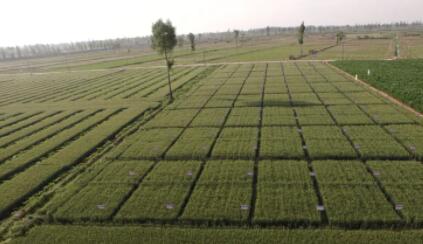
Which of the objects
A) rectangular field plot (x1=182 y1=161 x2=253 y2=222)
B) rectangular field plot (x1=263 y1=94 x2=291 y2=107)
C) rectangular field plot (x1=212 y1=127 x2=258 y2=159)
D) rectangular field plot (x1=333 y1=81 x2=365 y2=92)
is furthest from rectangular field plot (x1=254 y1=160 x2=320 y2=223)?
rectangular field plot (x1=333 y1=81 x2=365 y2=92)

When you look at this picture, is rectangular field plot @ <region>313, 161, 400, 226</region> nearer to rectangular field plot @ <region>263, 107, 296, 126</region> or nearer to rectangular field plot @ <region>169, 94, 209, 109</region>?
rectangular field plot @ <region>263, 107, 296, 126</region>

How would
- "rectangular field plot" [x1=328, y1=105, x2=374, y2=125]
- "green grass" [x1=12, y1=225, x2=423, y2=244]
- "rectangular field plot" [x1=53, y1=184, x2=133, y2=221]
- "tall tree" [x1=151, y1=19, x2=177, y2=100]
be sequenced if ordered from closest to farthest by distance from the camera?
"green grass" [x1=12, y1=225, x2=423, y2=244] < "rectangular field plot" [x1=53, y1=184, x2=133, y2=221] < "rectangular field plot" [x1=328, y1=105, x2=374, y2=125] < "tall tree" [x1=151, y1=19, x2=177, y2=100]

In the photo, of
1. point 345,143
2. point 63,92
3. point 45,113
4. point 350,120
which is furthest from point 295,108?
point 63,92

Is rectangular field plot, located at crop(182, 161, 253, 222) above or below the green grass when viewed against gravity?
above

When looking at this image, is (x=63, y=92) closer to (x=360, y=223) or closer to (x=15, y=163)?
(x=15, y=163)

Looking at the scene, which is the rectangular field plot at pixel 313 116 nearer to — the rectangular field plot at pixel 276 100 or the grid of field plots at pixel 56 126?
the rectangular field plot at pixel 276 100

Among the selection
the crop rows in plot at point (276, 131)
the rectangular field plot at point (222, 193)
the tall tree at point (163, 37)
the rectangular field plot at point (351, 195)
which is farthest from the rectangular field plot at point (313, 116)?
the tall tree at point (163, 37)
